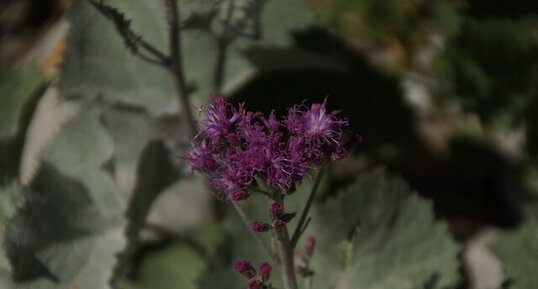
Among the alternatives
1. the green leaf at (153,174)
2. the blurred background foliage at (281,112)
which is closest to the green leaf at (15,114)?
the blurred background foliage at (281,112)

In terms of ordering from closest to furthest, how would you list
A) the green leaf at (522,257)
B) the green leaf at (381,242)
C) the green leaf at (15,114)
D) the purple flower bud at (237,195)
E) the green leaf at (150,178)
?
the purple flower bud at (237,195) → the green leaf at (522,257) → the green leaf at (381,242) → the green leaf at (150,178) → the green leaf at (15,114)

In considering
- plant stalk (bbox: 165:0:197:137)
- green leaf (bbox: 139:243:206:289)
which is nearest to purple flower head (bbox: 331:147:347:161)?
plant stalk (bbox: 165:0:197:137)

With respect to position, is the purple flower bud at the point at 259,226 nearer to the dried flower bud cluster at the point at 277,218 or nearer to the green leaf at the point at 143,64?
the dried flower bud cluster at the point at 277,218

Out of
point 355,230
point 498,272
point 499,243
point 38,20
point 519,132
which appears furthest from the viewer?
point 38,20

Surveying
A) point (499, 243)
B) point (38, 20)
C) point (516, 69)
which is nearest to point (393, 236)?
point (499, 243)

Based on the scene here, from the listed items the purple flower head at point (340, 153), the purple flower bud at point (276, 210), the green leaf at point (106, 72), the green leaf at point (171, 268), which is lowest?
the green leaf at point (171, 268)

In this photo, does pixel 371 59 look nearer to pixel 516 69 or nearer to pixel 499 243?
pixel 516 69
